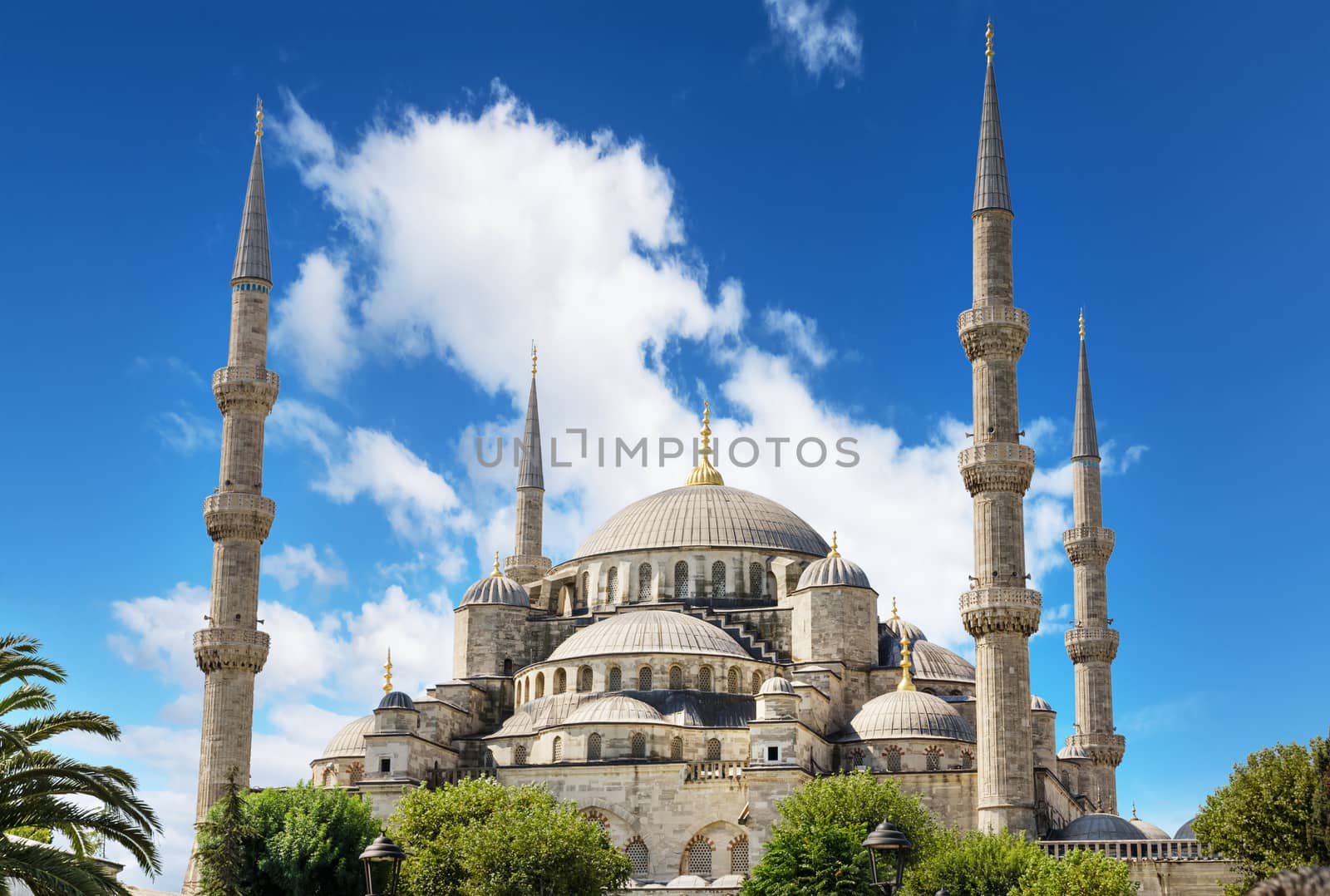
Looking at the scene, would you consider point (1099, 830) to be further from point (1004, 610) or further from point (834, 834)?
point (834, 834)

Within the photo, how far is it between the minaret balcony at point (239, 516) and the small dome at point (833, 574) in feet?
42.5

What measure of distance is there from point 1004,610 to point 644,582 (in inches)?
544

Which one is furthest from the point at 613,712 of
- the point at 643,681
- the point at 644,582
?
the point at 644,582

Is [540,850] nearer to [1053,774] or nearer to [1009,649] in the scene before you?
[1009,649]

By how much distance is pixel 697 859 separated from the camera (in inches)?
1436

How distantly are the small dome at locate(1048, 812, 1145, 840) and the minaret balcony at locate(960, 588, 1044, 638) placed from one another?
3978mm

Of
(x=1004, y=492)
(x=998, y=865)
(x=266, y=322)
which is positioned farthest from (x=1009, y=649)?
(x=266, y=322)

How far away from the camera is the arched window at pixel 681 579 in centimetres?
4550

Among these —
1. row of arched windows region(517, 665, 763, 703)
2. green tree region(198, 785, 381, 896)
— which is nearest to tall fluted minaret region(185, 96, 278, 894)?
Answer: green tree region(198, 785, 381, 896)

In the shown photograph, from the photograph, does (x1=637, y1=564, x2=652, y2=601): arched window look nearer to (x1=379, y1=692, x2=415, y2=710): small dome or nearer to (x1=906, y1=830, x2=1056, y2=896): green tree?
(x1=379, y1=692, x2=415, y2=710): small dome

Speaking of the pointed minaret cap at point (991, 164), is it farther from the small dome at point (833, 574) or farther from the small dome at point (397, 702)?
the small dome at point (397, 702)

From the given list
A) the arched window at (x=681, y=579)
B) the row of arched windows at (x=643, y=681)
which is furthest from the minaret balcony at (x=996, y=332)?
the arched window at (x=681, y=579)

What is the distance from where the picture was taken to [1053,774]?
40125 mm

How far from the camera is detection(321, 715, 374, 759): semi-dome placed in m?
41.1
